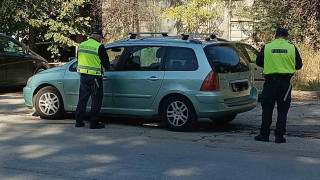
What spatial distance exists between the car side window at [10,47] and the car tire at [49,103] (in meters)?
5.17

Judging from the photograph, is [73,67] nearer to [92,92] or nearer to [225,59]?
[92,92]

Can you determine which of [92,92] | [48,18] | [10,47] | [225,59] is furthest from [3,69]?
[225,59]

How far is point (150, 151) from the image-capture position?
7117 mm

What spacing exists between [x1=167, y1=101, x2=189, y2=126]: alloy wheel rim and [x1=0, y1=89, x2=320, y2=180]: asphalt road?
8.3 inches

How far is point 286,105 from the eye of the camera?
780 centimetres

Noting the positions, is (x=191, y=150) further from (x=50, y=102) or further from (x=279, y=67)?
(x=50, y=102)

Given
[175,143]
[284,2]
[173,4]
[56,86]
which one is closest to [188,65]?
[175,143]

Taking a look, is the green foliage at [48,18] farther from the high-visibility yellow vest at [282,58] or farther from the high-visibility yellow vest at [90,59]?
the high-visibility yellow vest at [282,58]

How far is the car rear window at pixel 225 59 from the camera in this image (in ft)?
27.6

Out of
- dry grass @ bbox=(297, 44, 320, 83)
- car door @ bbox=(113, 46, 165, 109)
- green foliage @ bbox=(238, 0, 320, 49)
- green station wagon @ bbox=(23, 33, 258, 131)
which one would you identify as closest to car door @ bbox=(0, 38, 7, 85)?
green station wagon @ bbox=(23, 33, 258, 131)

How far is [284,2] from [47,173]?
45.2 ft

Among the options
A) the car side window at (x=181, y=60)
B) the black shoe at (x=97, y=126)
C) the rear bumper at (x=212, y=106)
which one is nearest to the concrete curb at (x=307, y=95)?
the rear bumper at (x=212, y=106)

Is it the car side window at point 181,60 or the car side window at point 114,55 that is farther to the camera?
the car side window at point 114,55

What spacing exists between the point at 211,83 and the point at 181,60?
747mm
